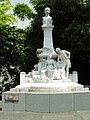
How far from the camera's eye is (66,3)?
25.7 m

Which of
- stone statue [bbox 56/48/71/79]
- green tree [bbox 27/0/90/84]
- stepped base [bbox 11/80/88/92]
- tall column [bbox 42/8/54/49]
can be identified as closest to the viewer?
stepped base [bbox 11/80/88/92]

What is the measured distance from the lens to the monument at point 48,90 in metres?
12.7

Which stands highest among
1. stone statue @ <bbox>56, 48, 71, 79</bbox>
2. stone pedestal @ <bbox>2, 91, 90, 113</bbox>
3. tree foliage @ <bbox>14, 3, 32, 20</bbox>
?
tree foliage @ <bbox>14, 3, 32, 20</bbox>

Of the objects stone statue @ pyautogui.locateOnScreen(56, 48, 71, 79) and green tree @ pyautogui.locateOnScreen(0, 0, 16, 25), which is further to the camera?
green tree @ pyautogui.locateOnScreen(0, 0, 16, 25)

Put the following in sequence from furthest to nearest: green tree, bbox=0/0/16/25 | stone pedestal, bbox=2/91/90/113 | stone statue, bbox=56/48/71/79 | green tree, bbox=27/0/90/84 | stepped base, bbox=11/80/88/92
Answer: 1. green tree, bbox=0/0/16/25
2. green tree, bbox=27/0/90/84
3. stone statue, bbox=56/48/71/79
4. stepped base, bbox=11/80/88/92
5. stone pedestal, bbox=2/91/90/113

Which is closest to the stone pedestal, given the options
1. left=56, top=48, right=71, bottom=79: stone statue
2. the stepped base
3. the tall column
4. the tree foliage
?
the stepped base

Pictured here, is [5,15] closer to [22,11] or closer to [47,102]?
[22,11]

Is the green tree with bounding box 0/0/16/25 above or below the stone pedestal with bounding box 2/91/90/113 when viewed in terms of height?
above

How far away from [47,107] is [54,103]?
1.18 feet

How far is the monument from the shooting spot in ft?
41.8

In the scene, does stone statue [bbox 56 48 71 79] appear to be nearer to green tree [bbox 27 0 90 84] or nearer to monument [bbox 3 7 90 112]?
monument [bbox 3 7 90 112]

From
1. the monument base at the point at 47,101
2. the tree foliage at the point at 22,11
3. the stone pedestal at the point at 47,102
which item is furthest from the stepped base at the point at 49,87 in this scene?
the tree foliage at the point at 22,11

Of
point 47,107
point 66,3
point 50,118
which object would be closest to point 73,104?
point 47,107

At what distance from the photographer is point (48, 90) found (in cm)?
1412
